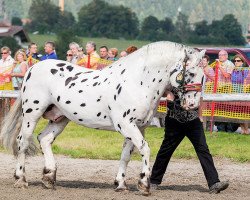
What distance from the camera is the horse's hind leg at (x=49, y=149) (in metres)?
11.9

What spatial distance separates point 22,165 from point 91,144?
15.3 feet

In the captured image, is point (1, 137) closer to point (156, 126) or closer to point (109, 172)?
point (109, 172)

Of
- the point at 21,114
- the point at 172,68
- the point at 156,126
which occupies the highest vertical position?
the point at 172,68

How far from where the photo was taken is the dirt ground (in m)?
11.3

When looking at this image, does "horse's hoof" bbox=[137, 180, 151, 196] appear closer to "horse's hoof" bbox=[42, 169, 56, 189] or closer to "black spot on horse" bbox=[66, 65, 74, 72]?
"horse's hoof" bbox=[42, 169, 56, 189]

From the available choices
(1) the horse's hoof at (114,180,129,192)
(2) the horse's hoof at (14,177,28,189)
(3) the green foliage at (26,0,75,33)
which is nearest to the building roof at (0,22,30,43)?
(3) the green foliage at (26,0,75,33)

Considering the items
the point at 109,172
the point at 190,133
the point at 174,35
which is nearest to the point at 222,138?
the point at 109,172

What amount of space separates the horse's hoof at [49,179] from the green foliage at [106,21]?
91756 millimetres

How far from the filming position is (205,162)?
11.7 meters

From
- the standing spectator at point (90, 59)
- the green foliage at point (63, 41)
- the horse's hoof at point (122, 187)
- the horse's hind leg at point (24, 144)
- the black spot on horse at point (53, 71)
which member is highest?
the black spot on horse at point (53, 71)

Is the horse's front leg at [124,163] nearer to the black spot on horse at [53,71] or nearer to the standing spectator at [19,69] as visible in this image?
the black spot on horse at [53,71]

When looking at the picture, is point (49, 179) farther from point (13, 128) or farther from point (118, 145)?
point (118, 145)

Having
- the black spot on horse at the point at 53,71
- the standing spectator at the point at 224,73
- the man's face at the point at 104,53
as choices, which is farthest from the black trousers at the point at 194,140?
the man's face at the point at 104,53

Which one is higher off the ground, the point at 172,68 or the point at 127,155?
the point at 172,68
